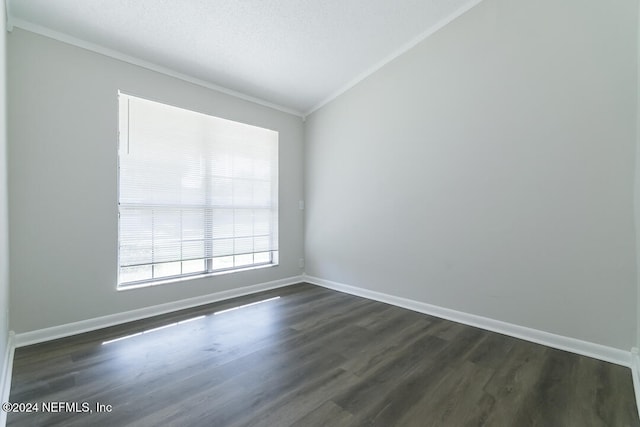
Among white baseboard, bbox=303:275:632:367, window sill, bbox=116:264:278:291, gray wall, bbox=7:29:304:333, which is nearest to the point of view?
white baseboard, bbox=303:275:632:367

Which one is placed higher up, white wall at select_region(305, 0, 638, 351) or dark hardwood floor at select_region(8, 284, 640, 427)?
white wall at select_region(305, 0, 638, 351)

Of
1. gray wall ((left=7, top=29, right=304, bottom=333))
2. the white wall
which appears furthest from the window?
the white wall

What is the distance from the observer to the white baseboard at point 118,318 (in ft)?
7.58

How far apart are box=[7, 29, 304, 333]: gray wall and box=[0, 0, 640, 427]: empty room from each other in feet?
0.05

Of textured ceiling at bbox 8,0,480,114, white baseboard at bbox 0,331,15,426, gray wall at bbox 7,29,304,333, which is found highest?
textured ceiling at bbox 8,0,480,114

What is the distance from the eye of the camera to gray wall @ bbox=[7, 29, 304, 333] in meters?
2.26

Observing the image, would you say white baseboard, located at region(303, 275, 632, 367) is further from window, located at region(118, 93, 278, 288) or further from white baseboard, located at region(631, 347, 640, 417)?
window, located at region(118, 93, 278, 288)

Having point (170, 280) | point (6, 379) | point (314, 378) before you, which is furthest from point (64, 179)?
point (314, 378)

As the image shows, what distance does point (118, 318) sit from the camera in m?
2.71

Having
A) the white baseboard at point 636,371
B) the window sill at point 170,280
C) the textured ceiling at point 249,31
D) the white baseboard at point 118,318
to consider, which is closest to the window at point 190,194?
the window sill at point 170,280

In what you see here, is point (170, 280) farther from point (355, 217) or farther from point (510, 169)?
point (510, 169)

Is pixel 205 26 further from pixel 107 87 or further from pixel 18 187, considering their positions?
pixel 18 187

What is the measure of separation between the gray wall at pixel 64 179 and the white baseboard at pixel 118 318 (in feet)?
0.18

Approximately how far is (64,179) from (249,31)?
214cm
